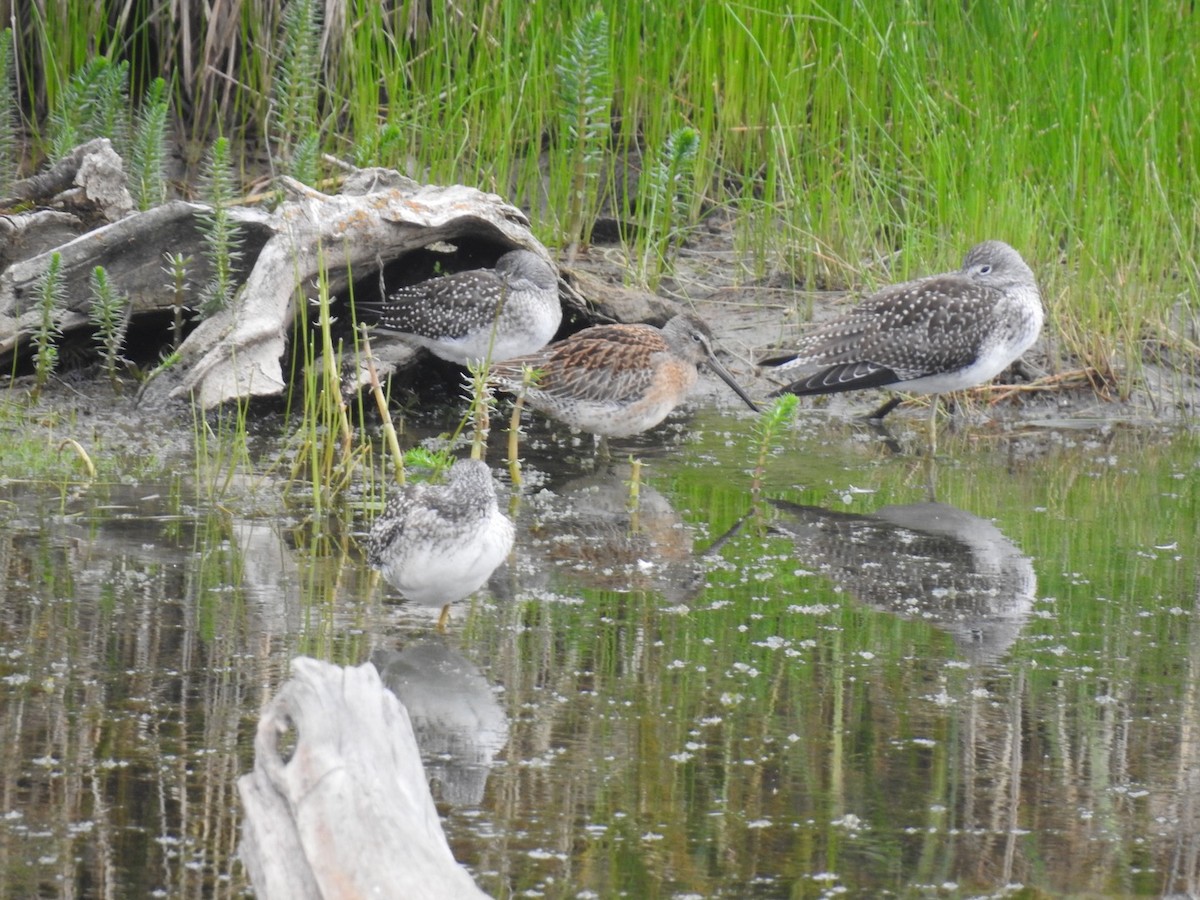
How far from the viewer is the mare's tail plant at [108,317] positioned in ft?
26.2

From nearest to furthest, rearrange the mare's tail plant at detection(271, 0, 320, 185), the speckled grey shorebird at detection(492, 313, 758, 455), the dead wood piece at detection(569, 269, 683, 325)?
the speckled grey shorebird at detection(492, 313, 758, 455) < the mare's tail plant at detection(271, 0, 320, 185) < the dead wood piece at detection(569, 269, 683, 325)

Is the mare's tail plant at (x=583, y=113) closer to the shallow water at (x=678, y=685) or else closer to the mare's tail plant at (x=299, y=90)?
the mare's tail plant at (x=299, y=90)

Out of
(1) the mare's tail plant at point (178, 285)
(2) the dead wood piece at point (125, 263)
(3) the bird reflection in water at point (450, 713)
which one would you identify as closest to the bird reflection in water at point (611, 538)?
(3) the bird reflection in water at point (450, 713)

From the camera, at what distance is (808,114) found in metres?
11.3

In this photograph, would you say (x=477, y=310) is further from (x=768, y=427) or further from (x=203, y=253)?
(x=768, y=427)

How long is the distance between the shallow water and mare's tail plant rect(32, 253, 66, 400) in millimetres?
1473

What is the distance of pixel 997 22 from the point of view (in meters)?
10.2

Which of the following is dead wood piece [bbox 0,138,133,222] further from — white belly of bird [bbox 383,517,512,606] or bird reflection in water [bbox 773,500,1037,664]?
white belly of bird [bbox 383,517,512,606]

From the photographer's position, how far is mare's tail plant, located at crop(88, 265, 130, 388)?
26.2 feet

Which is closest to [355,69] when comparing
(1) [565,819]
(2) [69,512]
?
(2) [69,512]

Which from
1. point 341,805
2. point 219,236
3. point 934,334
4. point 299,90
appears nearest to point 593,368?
point 934,334

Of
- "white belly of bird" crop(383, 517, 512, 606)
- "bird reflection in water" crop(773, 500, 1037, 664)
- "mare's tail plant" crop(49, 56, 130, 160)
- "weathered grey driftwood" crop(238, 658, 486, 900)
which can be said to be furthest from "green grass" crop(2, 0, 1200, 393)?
"weathered grey driftwood" crop(238, 658, 486, 900)

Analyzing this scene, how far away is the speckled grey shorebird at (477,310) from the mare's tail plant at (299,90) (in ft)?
3.07

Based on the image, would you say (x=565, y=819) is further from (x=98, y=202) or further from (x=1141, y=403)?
(x=1141, y=403)
